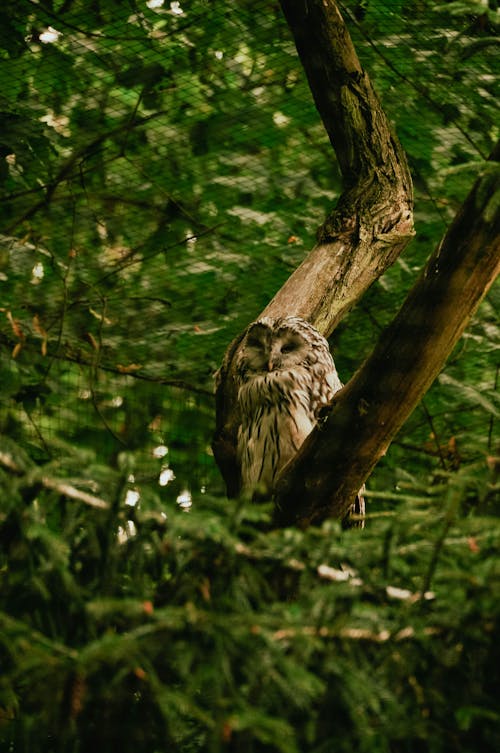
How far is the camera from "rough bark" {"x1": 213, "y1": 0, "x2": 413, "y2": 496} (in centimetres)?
315

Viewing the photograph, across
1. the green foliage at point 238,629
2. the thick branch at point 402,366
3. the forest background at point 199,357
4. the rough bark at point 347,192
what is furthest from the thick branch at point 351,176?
the green foliage at point 238,629

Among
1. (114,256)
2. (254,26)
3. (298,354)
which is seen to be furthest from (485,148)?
(114,256)

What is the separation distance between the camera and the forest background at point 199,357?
1359 millimetres

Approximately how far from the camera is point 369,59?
3.89 metres

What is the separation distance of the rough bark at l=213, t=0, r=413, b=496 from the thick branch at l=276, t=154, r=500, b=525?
36.2 inches

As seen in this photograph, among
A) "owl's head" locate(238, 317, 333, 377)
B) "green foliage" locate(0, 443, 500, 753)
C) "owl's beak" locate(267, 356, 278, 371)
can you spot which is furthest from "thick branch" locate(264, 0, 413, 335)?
"green foliage" locate(0, 443, 500, 753)

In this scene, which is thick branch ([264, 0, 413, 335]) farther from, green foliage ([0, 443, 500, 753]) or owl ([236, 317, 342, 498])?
green foliage ([0, 443, 500, 753])

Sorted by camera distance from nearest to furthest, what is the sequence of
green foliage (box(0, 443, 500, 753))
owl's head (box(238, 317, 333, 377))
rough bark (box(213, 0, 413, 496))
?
green foliage (box(0, 443, 500, 753)) → rough bark (box(213, 0, 413, 496)) → owl's head (box(238, 317, 333, 377))

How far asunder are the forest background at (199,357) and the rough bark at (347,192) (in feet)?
1.43

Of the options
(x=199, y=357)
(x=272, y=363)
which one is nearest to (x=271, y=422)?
(x=272, y=363)

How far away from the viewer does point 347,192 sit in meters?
3.27

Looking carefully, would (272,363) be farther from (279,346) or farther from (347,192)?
(347,192)

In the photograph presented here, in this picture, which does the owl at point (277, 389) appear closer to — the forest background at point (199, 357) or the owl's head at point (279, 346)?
the owl's head at point (279, 346)

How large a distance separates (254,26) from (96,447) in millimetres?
2082
